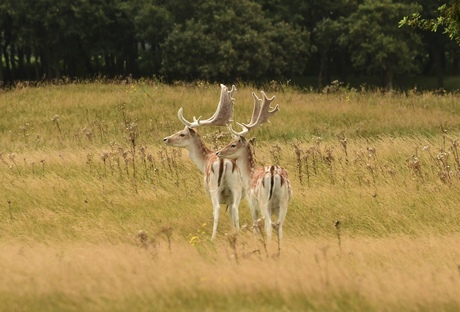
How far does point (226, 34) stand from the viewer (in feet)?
147

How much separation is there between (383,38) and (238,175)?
116 ft

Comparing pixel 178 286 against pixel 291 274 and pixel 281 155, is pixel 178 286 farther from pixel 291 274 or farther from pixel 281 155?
pixel 281 155

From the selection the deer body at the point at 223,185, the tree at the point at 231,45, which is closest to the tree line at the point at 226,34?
the tree at the point at 231,45

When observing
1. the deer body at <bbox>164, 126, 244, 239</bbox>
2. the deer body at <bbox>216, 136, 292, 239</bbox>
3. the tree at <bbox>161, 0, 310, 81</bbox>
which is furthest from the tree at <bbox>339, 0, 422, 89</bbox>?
the deer body at <bbox>216, 136, 292, 239</bbox>

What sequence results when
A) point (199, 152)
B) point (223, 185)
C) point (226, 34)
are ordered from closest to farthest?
point (223, 185), point (199, 152), point (226, 34)

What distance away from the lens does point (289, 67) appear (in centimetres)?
4734

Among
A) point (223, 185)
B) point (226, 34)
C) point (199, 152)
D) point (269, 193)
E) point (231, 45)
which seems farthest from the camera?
point (226, 34)

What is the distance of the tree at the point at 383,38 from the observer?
45219 millimetres

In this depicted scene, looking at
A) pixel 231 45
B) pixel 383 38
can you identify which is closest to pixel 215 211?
pixel 231 45

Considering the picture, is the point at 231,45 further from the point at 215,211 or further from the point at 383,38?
the point at 215,211

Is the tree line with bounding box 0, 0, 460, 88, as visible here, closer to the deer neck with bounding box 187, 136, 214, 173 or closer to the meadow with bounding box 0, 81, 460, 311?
the meadow with bounding box 0, 81, 460, 311

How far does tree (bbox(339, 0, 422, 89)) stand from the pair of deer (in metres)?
34.0

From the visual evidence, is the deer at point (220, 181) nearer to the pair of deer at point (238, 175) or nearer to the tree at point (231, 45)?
the pair of deer at point (238, 175)

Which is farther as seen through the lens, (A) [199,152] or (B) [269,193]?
(A) [199,152]
